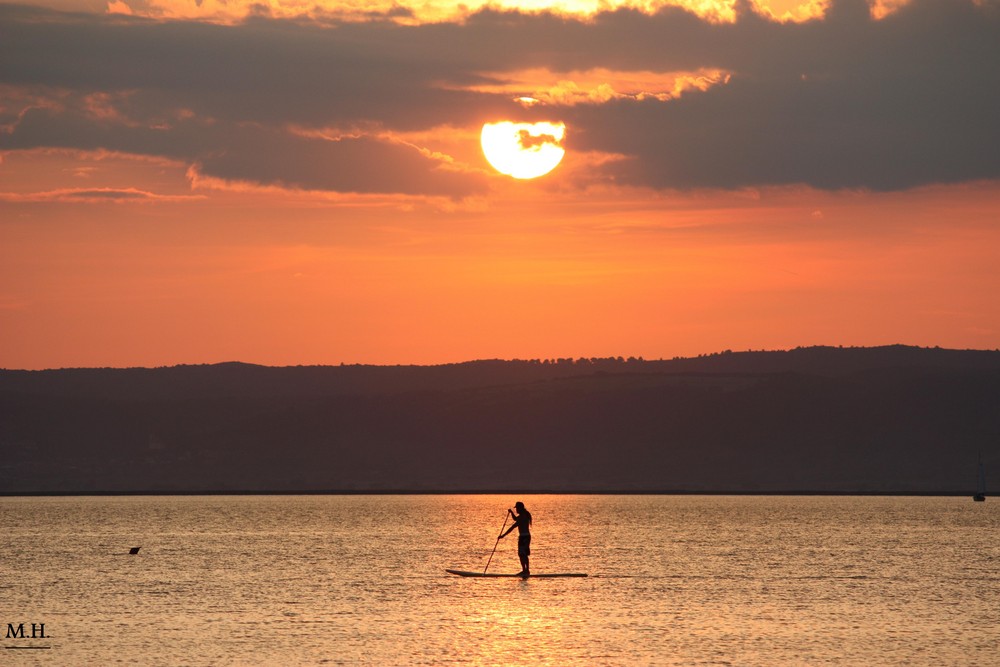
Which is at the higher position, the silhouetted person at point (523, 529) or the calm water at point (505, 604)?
the silhouetted person at point (523, 529)

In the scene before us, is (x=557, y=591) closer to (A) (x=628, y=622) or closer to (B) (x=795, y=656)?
(A) (x=628, y=622)

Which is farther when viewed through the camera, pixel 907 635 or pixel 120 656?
pixel 907 635

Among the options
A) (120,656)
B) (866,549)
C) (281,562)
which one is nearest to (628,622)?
(120,656)

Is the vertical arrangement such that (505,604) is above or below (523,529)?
below

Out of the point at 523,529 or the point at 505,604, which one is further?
the point at 523,529

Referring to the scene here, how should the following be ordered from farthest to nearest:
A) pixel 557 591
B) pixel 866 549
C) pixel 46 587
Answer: pixel 866 549, pixel 46 587, pixel 557 591

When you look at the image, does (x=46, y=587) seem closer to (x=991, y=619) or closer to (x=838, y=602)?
(x=838, y=602)

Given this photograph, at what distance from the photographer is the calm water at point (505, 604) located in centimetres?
5203

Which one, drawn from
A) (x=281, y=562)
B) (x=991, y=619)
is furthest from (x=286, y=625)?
(x=281, y=562)

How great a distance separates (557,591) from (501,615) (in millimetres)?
12256

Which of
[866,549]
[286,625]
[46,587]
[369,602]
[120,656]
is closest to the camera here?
[120,656]

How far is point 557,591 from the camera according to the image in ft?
244

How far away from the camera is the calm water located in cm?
5203

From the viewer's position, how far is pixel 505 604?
67062mm
